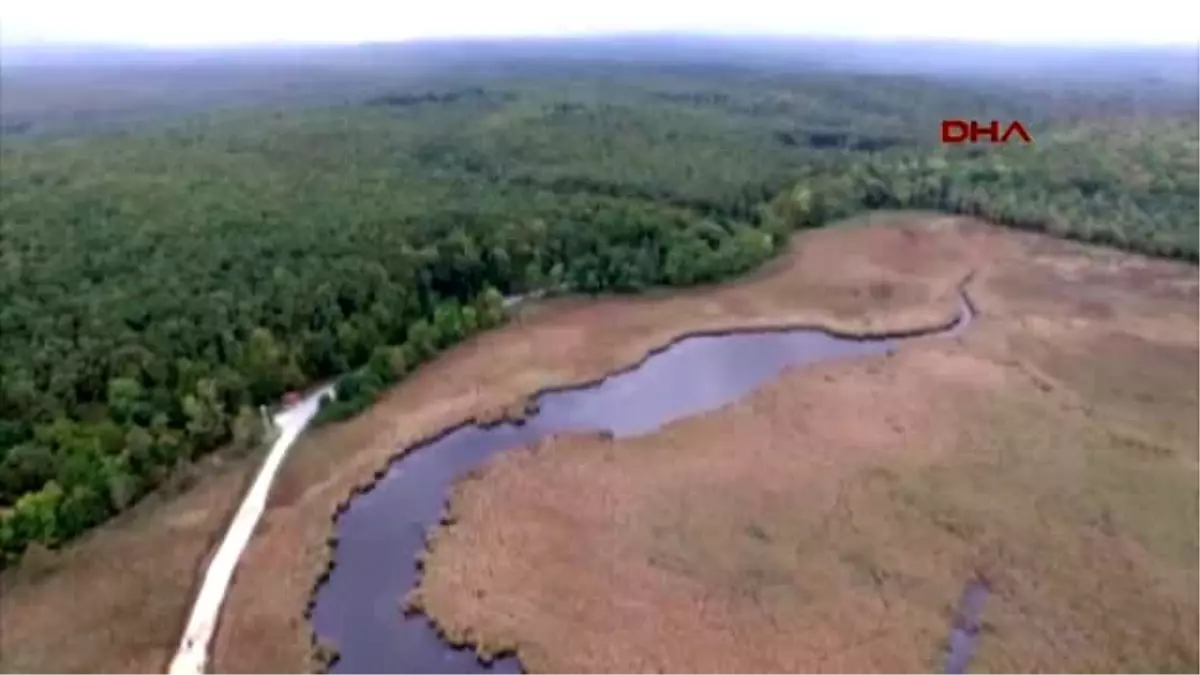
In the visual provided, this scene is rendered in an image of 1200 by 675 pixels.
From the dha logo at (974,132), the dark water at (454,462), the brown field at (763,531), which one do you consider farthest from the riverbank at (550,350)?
the dha logo at (974,132)

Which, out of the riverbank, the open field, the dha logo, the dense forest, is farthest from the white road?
the dha logo

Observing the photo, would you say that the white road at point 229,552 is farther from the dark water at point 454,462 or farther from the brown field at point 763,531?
the dark water at point 454,462

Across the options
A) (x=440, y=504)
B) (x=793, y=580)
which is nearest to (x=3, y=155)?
(x=440, y=504)

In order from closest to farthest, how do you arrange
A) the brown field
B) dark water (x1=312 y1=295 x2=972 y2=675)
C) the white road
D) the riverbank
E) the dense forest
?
the white road < the brown field < dark water (x1=312 y1=295 x2=972 y2=675) < the riverbank < the dense forest

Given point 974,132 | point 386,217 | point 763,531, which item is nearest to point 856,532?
point 763,531

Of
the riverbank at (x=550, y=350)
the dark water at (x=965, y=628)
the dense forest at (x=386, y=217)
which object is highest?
the dense forest at (x=386, y=217)

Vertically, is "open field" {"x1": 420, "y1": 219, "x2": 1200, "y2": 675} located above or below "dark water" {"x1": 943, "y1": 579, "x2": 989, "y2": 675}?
above

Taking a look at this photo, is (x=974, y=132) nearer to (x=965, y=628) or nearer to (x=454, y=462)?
(x=965, y=628)

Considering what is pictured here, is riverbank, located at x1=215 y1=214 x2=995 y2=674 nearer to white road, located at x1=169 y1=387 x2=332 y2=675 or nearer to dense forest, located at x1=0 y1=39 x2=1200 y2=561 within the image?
white road, located at x1=169 y1=387 x2=332 y2=675
